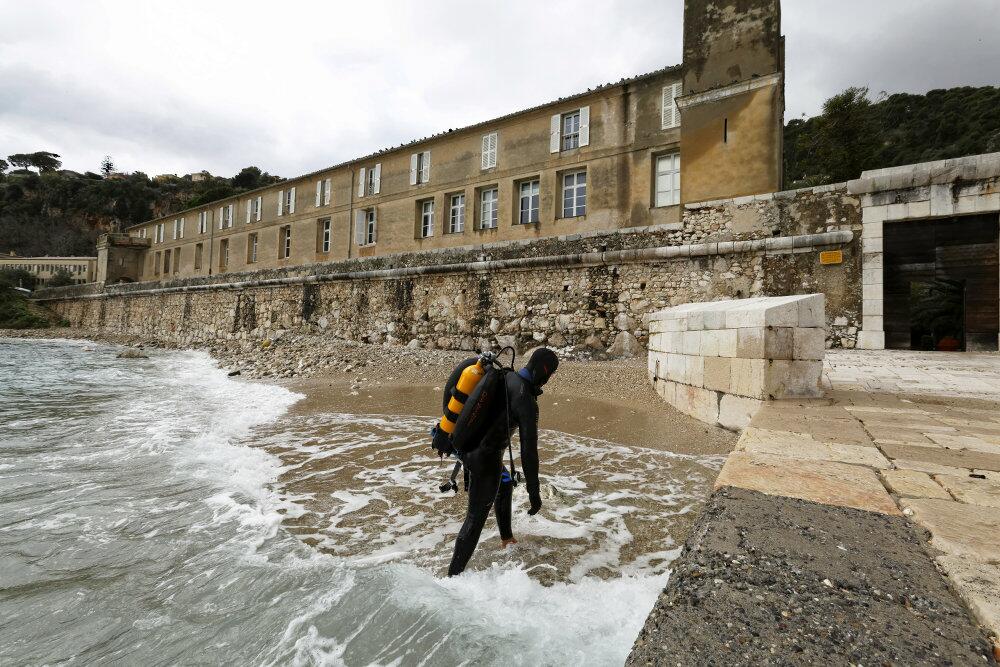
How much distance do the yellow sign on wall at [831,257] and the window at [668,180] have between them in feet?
17.3

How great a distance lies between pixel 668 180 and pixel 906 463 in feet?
42.0

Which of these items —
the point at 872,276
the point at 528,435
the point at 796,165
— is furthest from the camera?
the point at 796,165

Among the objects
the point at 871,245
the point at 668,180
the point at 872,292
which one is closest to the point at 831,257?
the point at 871,245

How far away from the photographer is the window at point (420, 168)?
18797mm

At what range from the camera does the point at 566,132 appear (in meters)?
15.6

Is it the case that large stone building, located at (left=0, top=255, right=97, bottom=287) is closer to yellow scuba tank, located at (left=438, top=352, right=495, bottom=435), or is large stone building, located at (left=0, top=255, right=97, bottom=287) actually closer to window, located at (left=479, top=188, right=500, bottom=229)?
window, located at (left=479, top=188, right=500, bottom=229)

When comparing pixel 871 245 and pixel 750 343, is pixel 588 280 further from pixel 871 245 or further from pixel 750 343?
pixel 750 343

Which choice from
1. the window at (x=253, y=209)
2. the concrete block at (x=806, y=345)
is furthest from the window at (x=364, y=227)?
the concrete block at (x=806, y=345)

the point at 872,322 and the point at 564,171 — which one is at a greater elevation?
the point at 564,171

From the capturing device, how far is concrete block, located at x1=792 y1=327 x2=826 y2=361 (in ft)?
15.9

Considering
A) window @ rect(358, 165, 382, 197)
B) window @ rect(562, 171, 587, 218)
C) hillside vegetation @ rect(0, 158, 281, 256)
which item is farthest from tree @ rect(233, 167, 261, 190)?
window @ rect(562, 171, 587, 218)

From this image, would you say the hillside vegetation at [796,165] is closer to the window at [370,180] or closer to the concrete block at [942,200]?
the concrete block at [942,200]

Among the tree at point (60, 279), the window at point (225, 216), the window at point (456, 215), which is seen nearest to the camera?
the window at point (456, 215)

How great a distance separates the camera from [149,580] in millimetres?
2768
